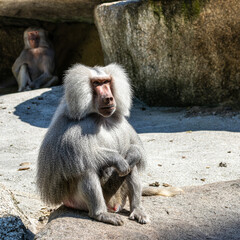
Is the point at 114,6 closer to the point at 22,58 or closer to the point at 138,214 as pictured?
the point at 22,58

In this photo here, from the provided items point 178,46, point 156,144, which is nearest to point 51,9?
point 178,46

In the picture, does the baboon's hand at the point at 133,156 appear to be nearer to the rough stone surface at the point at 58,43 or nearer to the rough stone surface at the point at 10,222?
the rough stone surface at the point at 10,222

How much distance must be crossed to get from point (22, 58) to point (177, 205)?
8.52 m

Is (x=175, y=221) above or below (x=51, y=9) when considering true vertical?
below

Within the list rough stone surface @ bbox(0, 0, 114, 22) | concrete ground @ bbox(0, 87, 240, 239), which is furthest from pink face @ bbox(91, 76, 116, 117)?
rough stone surface @ bbox(0, 0, 114, 22)

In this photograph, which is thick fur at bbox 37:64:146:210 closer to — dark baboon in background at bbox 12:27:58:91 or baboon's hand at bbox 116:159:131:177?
baboon's hand at bbox 116:159:131:177

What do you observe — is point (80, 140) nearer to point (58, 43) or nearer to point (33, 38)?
point (33, 38)

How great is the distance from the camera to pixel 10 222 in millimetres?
3402

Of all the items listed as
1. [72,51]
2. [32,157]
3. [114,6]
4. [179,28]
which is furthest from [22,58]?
[32,157]

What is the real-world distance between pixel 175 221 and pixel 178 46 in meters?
5.23

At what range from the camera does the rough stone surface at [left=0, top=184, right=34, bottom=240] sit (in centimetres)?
337

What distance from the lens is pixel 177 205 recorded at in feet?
11.5

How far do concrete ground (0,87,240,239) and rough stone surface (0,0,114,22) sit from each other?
7.78 ft

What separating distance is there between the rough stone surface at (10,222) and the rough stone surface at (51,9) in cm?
709
